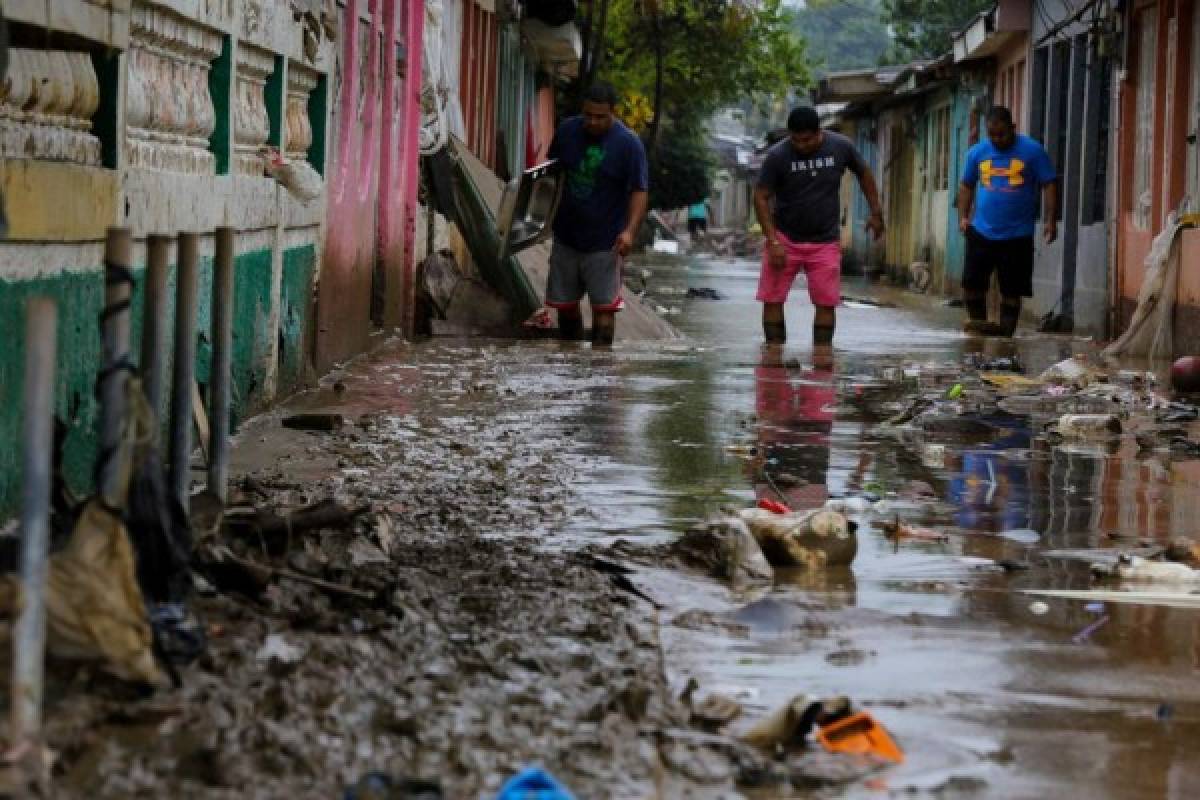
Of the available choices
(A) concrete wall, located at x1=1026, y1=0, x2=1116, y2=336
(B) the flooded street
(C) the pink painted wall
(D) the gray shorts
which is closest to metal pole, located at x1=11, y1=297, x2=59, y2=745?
(B) the flooded street

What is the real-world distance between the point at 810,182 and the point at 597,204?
1662mm

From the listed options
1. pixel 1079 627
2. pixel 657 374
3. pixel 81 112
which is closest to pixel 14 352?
pixel 81 112

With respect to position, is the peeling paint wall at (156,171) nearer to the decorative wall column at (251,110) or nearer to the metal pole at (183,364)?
the decorative wall column at (251,110)

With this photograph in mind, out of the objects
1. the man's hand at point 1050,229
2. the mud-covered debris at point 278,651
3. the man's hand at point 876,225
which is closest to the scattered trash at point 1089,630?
the mud-covered debris at point 278,651

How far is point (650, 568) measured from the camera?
575 centimetres

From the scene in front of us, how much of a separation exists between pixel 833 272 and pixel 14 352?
997 cm

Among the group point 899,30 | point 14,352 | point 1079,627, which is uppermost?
point 899,30

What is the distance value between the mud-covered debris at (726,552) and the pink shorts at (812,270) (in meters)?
9.01

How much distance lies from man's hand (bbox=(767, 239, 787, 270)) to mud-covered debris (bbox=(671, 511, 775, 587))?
29.2ft

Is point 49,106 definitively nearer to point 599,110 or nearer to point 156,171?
point 156,171

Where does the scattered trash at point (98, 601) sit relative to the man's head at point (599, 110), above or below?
below

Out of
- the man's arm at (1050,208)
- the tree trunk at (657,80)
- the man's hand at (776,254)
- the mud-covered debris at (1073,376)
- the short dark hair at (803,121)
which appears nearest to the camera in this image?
the mud-covered debris at (1073,376)

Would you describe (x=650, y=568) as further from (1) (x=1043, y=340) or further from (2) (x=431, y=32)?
(1) (x=1043, y=340)

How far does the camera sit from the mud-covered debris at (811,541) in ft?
19.3
